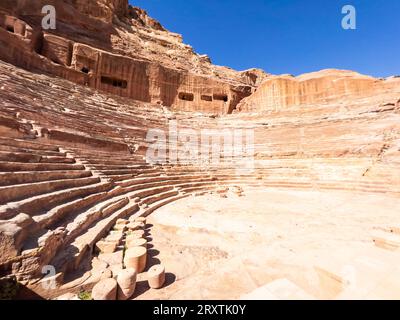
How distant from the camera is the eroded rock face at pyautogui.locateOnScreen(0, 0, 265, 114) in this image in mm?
17000

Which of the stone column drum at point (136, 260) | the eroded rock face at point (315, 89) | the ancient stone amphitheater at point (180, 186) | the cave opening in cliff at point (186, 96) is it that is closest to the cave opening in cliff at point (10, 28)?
the ancient stone amphitheater at point (180, 186)

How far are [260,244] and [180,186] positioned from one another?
642 centimetres

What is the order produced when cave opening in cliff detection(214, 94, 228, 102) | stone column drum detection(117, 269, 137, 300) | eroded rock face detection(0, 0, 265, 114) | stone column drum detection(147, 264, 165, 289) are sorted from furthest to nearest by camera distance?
cave opening in cliff detection(214, 94, 228, 102)
eroded rock face detection(0, 0, 265, 114)
stone column drum detection(147, 264, 165, 289)
stone column drum detection(117, 269, 137, 300)

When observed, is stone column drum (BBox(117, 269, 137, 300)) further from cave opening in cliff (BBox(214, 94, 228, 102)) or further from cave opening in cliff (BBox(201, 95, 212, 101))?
cave opening in cliff (BBox(214, 94, 228, 102))

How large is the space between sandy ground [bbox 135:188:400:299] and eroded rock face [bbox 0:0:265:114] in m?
18.7

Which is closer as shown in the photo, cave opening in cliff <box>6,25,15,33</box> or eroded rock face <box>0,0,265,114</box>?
cave opening in cliff <box>6,25,15,33</box>

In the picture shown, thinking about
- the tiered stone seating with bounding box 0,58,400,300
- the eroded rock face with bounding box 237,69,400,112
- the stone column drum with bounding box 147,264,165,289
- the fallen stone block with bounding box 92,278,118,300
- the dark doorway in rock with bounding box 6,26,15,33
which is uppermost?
the dark doorway in rock with bounding box 6,26,15,33

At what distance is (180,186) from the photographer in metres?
10.5

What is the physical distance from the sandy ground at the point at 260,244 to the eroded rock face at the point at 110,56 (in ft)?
61.3

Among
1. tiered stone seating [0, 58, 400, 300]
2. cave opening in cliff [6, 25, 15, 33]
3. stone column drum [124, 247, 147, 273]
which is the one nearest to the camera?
tiered stone seating [0, 58, 400, 300]

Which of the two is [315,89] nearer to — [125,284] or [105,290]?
[125,284]

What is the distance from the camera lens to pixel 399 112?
14.4 m

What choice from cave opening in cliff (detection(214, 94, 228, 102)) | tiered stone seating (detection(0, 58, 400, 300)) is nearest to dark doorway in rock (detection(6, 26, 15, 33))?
tiered stone seating (detection(0, 58, 400, 300))
